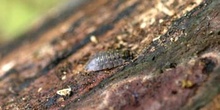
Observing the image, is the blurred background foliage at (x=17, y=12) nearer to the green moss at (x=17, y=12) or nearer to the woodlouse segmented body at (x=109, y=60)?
the green moss at (x=17, y=12)

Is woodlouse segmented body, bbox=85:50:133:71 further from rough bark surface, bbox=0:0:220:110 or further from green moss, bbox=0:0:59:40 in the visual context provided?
green moss, bbox=0:0:59:40

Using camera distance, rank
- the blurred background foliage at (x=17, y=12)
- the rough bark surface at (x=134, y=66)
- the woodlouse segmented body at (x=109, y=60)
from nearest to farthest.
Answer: the rough bark surface at (x=134, y=66) < the woodlouse segmented body at (x=109, y=60) < the blurred background foliage at (x=17, y=12)

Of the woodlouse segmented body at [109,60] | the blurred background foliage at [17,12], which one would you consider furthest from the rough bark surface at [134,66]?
the blurred background foliage at [17,12]

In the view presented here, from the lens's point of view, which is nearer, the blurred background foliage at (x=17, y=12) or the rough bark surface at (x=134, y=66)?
the rough bark surface at (x=134, y=66)

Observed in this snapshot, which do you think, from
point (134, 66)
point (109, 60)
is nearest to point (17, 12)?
point (109, 60)

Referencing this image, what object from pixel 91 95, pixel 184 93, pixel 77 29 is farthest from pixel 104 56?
pixel 77 29

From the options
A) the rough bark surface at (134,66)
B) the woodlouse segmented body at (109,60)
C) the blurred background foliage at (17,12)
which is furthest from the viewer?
the blurred background foliage at (17,12)

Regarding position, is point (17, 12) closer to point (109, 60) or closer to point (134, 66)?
point (109, 60)
